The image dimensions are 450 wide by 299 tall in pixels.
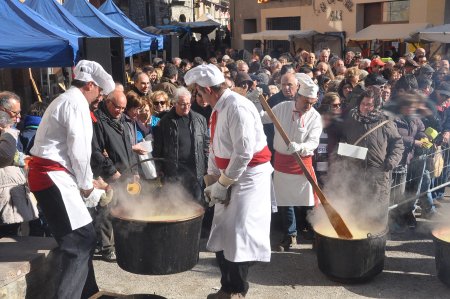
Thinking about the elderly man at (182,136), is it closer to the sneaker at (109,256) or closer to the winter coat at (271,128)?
the winter coat at (271,128)

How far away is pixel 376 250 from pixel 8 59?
4.85 m

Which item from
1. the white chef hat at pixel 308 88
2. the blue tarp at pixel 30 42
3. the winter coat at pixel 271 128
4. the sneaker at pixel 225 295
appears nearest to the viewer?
the sneaker at pixel 225 295

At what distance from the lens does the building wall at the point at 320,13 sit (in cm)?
2003

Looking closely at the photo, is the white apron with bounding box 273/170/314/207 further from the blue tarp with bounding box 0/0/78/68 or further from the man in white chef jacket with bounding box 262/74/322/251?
the blue tarp with bounding box 0/0/78/68

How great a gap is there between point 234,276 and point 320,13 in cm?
2312

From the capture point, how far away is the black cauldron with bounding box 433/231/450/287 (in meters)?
4.42

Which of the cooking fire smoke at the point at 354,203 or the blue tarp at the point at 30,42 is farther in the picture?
the blue tarp at the point at 30,42

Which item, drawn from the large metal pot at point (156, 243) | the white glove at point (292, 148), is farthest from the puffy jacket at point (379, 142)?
the large metal pot at point (156, 243)

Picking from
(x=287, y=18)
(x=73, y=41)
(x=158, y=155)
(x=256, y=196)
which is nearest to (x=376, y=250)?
(x=256, y=196)

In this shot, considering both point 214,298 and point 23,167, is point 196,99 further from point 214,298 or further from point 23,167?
point 214,298

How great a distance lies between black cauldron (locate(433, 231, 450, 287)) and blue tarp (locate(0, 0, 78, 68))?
4.88m

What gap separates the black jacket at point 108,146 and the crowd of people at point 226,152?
0.01 metres

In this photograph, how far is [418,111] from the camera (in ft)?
21.4

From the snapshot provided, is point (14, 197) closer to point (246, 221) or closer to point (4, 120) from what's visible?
point (4, 120)
